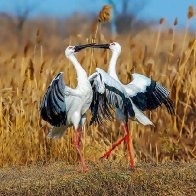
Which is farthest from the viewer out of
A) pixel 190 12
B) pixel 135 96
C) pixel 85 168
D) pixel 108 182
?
pixel 190 12

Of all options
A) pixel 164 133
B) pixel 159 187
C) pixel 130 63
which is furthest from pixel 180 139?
pixel 159 187

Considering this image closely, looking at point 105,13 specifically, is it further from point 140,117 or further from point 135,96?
point 140,117

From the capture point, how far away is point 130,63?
952 centimetres

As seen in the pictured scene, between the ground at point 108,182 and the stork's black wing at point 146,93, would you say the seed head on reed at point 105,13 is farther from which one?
the ground at point 108,182

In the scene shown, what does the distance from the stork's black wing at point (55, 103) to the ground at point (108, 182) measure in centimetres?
56

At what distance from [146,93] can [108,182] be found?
4.44ft

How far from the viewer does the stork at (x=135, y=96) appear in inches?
276

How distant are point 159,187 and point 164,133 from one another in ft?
7.53

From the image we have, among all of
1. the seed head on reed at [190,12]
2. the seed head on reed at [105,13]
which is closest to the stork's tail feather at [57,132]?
the seed head on reed at [105,13]

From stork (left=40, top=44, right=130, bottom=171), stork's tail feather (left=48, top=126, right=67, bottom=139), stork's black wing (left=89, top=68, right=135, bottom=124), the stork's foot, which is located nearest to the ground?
the stork's foot

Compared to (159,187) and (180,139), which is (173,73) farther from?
(159,187)

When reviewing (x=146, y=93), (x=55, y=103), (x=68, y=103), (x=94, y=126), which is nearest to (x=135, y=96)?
(x=146, y=93)

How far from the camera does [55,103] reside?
6.99 metres

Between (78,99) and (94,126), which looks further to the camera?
(94,126)
